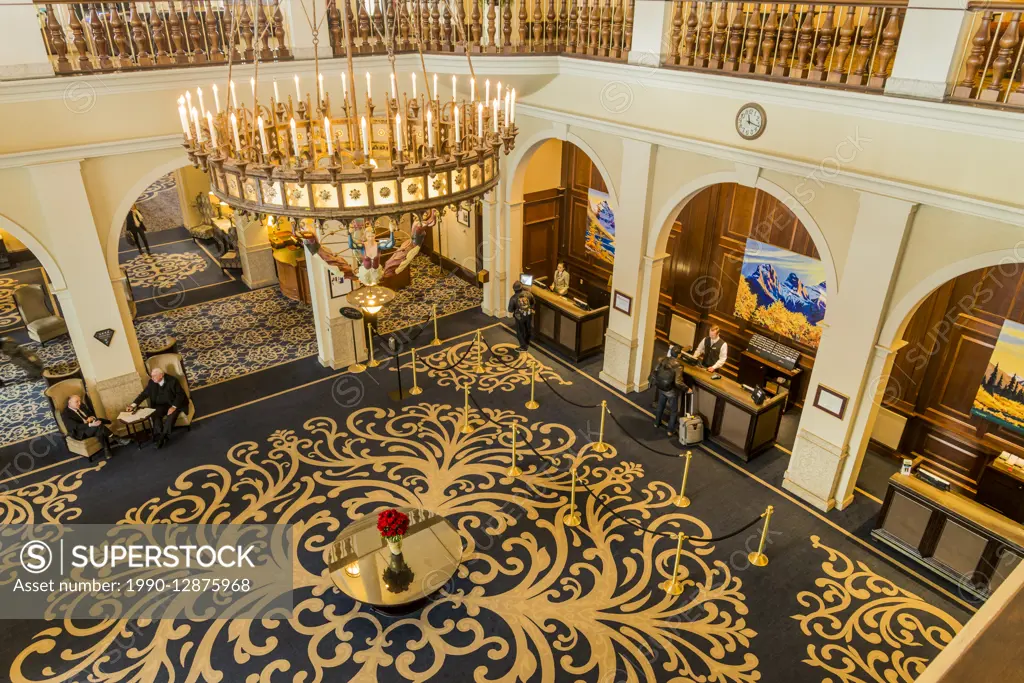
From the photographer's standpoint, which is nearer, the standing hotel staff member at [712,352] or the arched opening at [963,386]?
the arched opening at [963,386]

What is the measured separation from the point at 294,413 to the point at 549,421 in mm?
4051

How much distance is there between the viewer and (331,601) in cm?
755

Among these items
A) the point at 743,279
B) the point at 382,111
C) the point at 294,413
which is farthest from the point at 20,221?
the point at 743,279

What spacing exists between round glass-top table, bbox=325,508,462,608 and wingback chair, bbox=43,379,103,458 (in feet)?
14.7

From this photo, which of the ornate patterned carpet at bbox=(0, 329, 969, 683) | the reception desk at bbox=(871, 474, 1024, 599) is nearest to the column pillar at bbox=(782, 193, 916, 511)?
the ornate patterned carpet at bbox=(0, 329, 969, 683)

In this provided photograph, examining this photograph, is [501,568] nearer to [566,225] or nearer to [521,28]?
[521,28]

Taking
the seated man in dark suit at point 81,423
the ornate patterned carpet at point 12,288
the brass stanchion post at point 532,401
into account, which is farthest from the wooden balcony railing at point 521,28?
the ornate patterned carpet at point 12,288

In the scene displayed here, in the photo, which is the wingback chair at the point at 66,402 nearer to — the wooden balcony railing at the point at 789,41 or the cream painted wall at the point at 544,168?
the cream painted wall at the point at 544,168

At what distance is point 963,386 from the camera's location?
8.86m

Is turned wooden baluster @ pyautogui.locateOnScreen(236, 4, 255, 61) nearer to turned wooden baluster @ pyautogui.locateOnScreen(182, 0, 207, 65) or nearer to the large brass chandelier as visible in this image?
turned wooden baluster @ pyautogui.locateOnScreen(182, 0, 207, 65)

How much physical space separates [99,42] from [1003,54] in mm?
9833

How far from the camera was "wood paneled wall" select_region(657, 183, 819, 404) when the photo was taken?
34.1 ft

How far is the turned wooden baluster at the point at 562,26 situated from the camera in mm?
9953

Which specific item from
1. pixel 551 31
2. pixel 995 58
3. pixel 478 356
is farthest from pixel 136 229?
pixel 995 58
